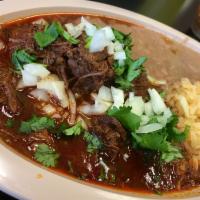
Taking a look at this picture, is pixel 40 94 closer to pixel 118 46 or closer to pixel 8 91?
pixel 8 91

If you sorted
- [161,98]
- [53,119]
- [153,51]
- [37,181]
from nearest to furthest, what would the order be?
[37,181] → [53,119] → [161,98] → [153,51]

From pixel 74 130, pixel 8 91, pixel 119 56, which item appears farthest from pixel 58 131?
pixel 119 56

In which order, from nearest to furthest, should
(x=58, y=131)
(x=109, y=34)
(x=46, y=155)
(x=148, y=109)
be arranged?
(x=46, y=155) → (x=58, y=131) → (x=148, y=109) → (x=109, y=34)

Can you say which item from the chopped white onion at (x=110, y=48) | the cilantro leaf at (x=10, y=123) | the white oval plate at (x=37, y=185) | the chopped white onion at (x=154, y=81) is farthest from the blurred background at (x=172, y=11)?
the white oval plate at (x=37, y=185)

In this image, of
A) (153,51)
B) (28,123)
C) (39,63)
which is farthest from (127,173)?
(153,51)

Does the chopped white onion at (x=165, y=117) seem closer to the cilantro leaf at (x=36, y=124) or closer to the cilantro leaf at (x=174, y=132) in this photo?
the cilantro leaf at (x=174, y=132)

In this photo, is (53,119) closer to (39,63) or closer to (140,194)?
(39,63)

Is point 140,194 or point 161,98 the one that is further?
point 161,98
